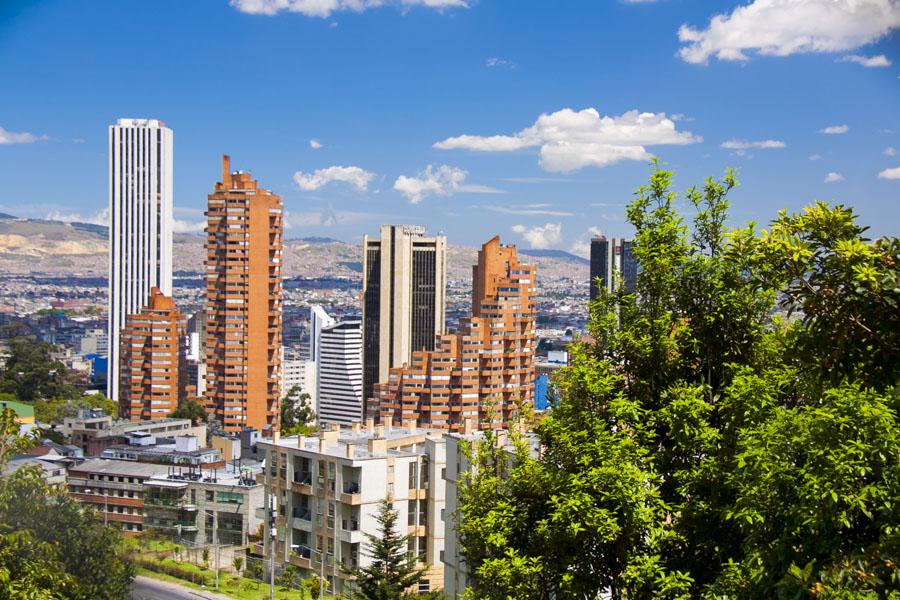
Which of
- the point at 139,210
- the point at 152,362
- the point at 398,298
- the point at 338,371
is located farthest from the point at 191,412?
the point at 139,210

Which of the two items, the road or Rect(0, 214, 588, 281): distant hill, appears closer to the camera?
the road

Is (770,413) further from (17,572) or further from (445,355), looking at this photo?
(445,355)

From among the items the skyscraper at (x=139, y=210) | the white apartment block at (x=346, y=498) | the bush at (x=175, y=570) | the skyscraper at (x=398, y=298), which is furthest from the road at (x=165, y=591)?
the skyscraper at (x=139, y=210)

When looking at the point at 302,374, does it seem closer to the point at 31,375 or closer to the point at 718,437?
the point at 31,375

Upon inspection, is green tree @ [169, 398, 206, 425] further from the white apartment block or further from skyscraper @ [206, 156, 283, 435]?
the white apartment block

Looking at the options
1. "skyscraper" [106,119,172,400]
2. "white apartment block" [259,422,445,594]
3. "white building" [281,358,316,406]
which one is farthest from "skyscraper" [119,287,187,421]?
"skyscraper" [106,119,172,400]

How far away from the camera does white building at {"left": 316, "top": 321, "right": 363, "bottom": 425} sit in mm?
59844

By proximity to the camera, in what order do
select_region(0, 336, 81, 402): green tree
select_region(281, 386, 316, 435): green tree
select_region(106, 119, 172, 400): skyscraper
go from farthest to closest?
1. select_region(106, 119, 172, 400): skyscraper
2. select_region(281, 386, 316, 435): green tree
3. select_region(0, 336, 81, 402): green tree

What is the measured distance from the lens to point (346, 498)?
12930 millimetres

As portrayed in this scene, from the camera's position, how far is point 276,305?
102ft

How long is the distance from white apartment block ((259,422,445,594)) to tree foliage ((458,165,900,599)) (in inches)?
372

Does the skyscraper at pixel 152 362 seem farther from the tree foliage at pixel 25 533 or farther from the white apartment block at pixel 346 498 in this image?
the tree foliage at pixel 25 533

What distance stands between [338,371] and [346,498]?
4842 cm

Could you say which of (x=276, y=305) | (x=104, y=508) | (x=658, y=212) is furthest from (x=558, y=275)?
(x=658, y=212)
